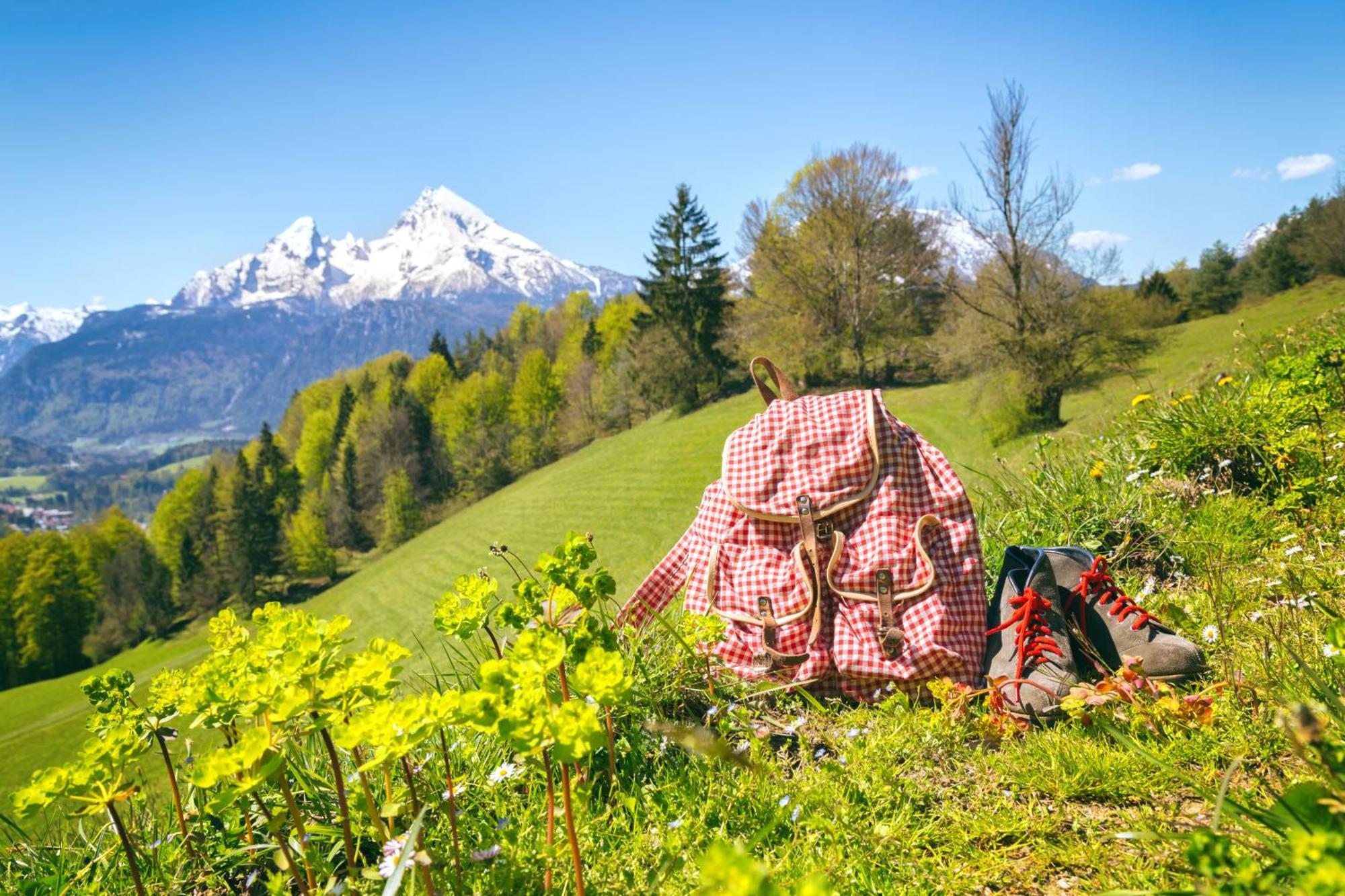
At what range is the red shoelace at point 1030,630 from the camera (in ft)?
7.18

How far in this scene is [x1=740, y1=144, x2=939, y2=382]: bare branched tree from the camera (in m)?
30.9

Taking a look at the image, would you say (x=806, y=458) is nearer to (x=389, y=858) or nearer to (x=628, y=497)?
(x=389, y=858)

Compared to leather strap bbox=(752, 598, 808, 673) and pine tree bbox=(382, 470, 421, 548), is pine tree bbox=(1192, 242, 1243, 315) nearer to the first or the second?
leather strap bbox=(752, 598, 808, 673)

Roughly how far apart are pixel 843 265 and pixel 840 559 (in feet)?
97.7

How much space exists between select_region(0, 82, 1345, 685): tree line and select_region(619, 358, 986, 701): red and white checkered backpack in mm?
17387

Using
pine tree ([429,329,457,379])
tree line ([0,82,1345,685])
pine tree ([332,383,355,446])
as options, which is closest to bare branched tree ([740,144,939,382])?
tree line ([0,82,1345,685])

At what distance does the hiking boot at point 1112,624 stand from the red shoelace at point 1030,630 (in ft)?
0.42

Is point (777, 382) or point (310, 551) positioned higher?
point (777, 382)

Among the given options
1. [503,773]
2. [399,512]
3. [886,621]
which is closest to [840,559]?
[886,621]

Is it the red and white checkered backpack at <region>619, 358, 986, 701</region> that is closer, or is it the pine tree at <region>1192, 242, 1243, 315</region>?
the red and white checkered backpack at <region>619, 358, 986, 701</region>

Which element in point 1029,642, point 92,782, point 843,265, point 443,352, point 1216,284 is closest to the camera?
point 92,782

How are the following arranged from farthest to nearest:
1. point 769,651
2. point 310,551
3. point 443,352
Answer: point 443,352
point 310,551
point 769,651

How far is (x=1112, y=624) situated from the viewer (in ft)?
7.50

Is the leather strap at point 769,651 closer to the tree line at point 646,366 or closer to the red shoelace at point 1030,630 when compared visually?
the red shoelace at point 1030,630
